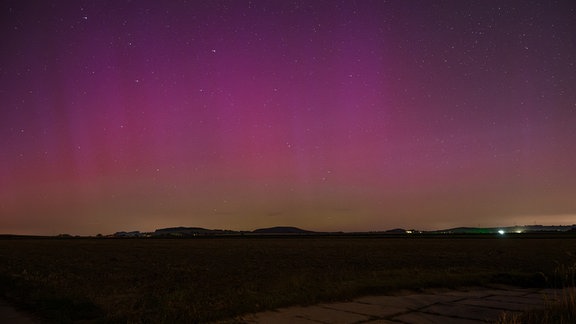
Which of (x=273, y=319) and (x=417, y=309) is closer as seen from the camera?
(x=273, y=319)

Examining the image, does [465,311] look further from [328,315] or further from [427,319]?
[328,315]

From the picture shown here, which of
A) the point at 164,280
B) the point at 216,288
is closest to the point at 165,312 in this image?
the point at 216,288

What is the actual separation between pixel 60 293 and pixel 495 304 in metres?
12.4

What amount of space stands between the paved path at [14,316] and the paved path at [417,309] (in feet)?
17.1

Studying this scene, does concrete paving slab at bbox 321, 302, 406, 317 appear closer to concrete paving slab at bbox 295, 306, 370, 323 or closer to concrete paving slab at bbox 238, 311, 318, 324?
concrete paving slab at bbox 295, 306, 370, 323

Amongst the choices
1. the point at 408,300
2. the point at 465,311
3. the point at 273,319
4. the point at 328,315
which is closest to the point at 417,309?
the point at 465,311

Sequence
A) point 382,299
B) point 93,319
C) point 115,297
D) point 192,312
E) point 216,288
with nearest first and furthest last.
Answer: point 192,312 → point 93,319 → point 382,299 → point 115,297 → point 216,288

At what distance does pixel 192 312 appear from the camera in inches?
342

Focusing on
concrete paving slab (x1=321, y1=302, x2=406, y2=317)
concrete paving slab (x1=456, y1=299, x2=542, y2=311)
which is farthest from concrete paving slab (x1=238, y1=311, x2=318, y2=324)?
concrete paving slab (x1=456, y1=299, x2=542, y2=311)

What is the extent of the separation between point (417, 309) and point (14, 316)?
30.3ft

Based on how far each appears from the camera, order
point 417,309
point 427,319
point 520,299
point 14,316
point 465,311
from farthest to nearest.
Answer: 1. point 520,299
2. point 14,316
3. point 417,309
4. point 465,311
5. point 427,319

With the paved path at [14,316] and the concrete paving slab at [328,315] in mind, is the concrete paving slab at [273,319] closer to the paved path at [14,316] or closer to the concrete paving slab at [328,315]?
the concrete paving slab at [328,315]

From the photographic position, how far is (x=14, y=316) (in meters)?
10.3

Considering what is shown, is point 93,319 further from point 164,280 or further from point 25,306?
point 164,280
